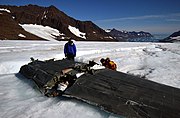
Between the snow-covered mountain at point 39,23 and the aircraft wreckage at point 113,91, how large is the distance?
42659 millimetres

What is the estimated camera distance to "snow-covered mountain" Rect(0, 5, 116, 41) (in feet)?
177

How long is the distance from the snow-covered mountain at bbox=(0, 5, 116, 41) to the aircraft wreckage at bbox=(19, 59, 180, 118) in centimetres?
4266

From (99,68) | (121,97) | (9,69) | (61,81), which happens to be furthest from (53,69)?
(9,69)

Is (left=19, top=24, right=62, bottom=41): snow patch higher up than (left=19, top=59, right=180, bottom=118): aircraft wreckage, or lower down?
lower down

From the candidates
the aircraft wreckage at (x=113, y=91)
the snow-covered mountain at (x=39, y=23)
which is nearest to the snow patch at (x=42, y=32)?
the snow-covered mountain at (x=39, y=23)

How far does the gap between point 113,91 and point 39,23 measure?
93.8 metres

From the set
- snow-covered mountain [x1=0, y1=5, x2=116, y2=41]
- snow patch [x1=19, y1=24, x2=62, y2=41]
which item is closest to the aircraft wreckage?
snow-covered mountain [x1=0, y1=5, x2=116, y2=41]

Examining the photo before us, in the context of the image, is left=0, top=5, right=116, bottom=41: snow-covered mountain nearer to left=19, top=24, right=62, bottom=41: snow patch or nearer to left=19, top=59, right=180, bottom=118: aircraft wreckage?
left=19, top=24, right=62, bottom=41: snow patch

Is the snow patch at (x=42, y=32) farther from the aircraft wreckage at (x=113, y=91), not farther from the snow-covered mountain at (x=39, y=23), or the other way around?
the aircraft wreckage at (x=113, y=91)

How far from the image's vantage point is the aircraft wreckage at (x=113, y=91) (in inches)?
133

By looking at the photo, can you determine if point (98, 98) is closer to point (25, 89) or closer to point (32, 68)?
point (25, 89)

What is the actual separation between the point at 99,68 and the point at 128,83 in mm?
1168

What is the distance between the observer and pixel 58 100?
4316 millimetres

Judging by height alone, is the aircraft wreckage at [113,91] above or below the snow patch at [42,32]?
above
